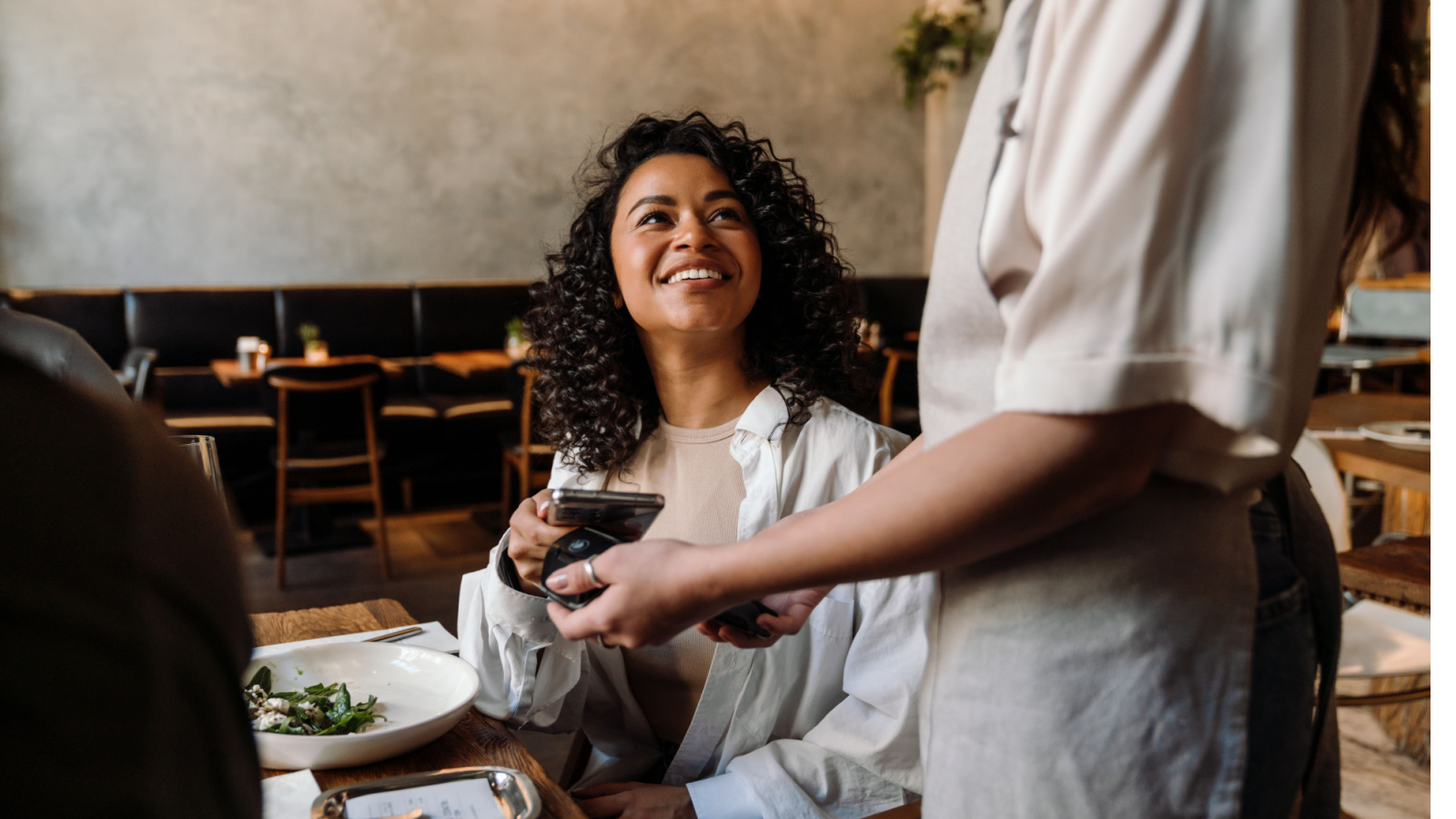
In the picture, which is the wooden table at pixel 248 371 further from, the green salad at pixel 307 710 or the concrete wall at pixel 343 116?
the green salad at pixel 307 710

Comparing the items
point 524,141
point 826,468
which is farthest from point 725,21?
point 826,468

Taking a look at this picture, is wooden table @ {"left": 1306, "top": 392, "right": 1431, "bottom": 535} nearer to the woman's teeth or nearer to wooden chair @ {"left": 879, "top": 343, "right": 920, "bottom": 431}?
the woman's teeth

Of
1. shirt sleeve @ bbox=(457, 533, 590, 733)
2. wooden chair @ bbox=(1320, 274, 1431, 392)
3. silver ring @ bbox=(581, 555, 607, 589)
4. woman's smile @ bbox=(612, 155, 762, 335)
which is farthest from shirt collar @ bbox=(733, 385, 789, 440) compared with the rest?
wooden chair @ bbox=(1320, 274, 1431, 392)

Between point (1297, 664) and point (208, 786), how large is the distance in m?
0.64

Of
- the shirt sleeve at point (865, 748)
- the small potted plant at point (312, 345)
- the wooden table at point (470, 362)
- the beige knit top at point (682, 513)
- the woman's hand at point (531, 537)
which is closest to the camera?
the woman's hand at point (531, 537)

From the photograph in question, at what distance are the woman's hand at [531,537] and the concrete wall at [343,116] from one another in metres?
5.21

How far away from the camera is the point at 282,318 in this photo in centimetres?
589

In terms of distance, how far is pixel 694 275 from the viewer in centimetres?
146

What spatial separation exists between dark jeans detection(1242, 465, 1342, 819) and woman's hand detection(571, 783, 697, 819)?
723 millimetres

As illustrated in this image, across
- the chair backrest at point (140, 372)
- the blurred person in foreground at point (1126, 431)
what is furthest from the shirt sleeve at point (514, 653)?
the chair backrest at point (140, 372)

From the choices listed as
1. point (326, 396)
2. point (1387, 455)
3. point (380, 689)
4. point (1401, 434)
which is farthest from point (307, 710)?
point (326, 396)

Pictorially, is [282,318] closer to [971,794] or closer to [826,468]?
[826,468]

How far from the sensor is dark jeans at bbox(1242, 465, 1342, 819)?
64 centimetres

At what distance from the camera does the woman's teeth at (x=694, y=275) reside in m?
1.46
